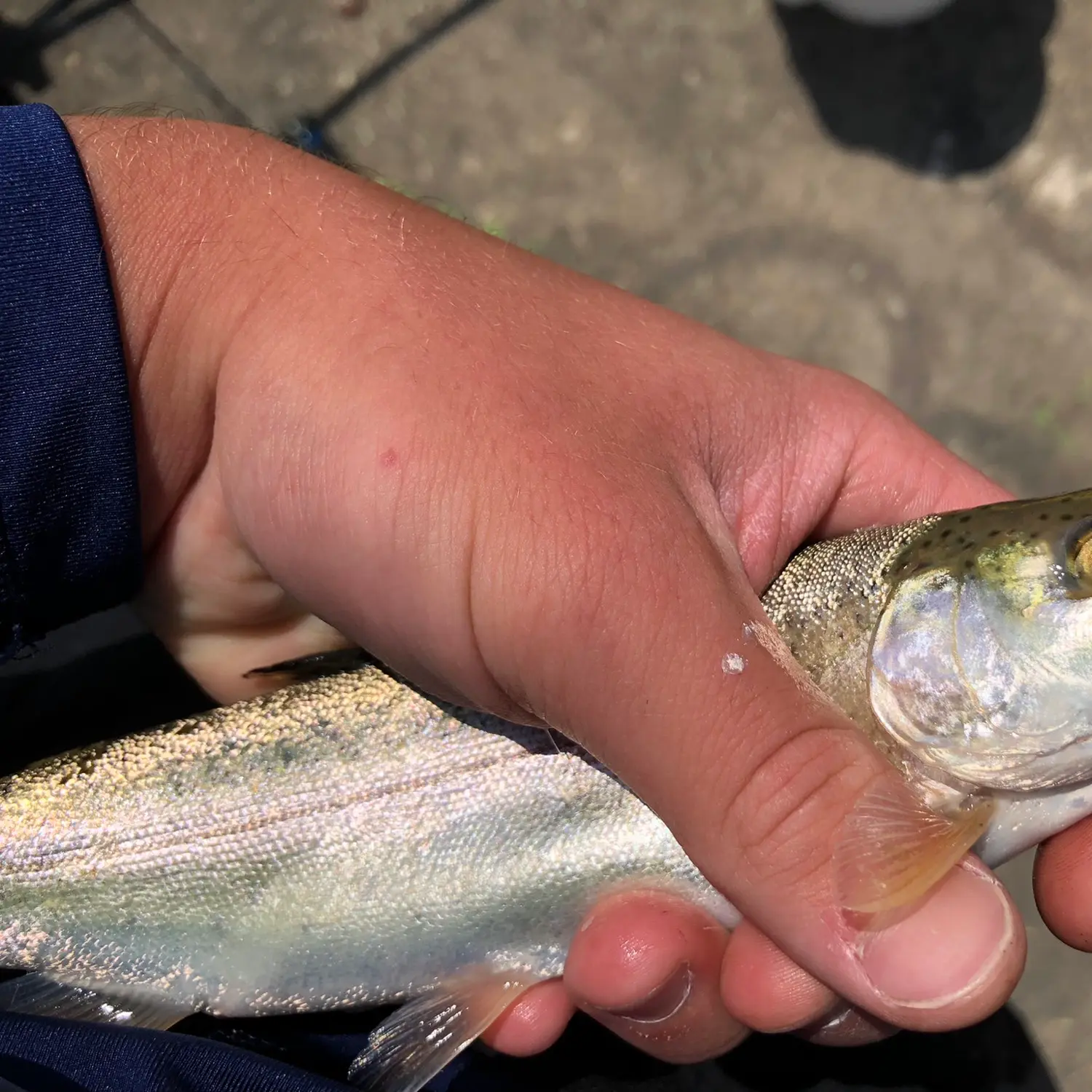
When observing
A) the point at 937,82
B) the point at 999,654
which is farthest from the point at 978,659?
the point at 937,82

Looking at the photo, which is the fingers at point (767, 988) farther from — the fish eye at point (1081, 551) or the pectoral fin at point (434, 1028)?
the fish eye at point (1081, 551)

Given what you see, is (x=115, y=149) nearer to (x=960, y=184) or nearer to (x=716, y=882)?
(x=716, y=882)

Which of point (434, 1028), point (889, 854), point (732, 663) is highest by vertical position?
point (732, 663)

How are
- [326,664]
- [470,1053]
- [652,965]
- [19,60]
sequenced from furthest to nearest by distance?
[19,60] → [470,1053] → [326,664] → [652,965]

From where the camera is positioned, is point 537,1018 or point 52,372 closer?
point 52,372

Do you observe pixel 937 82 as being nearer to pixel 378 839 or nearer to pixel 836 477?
pixel 836 477
